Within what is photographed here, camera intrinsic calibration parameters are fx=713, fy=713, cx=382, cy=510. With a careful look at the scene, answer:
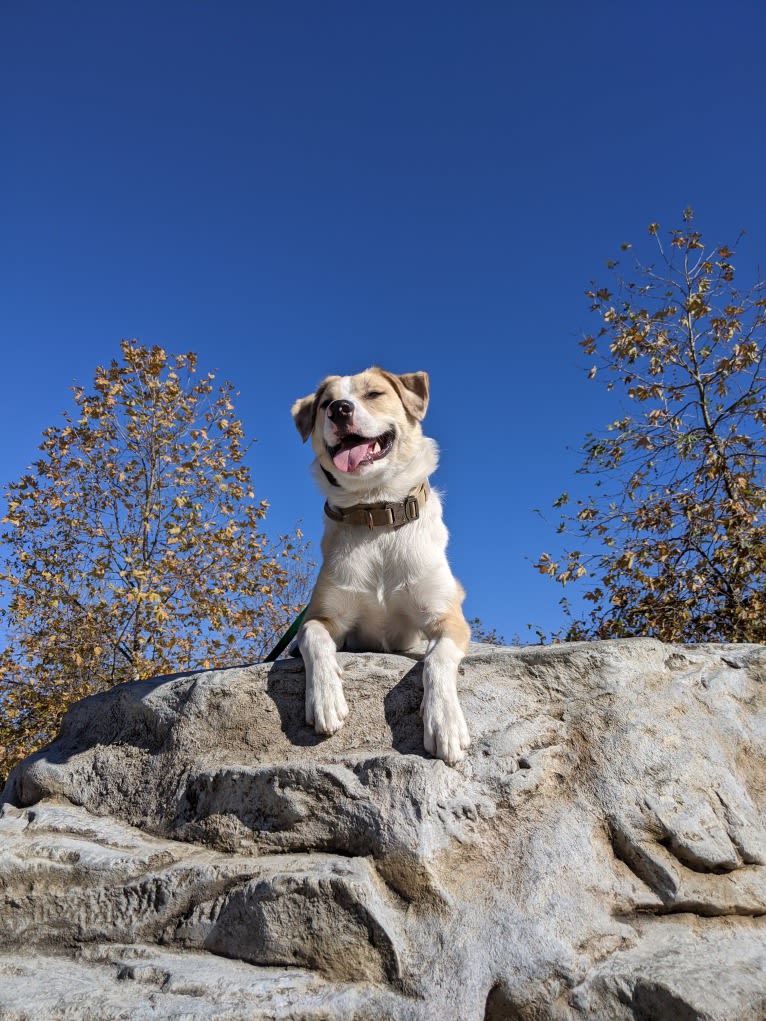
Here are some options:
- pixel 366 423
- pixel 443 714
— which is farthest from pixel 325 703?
pixel 366 423

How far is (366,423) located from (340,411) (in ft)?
0.64

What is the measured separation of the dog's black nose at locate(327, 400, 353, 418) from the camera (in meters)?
4.69

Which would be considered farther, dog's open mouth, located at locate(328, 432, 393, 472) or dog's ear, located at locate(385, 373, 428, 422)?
dog's ear, located at locate(385, 373, 428, 422)

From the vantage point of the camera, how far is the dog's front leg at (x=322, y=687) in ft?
12.0

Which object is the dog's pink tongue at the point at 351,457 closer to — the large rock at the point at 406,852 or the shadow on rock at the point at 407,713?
the large rock at the point at 406,852

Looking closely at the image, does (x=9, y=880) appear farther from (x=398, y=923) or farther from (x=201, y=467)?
(x=201, y=467)

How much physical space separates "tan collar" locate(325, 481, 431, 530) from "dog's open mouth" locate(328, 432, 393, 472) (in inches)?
10.5

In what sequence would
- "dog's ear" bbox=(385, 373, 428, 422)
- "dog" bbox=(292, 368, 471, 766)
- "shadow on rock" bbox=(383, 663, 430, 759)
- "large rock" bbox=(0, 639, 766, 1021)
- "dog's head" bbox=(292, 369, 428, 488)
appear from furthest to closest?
1. "dog's ear" bbox=(385, 373, 428, 422)
2. "dog's head" bbox=(292, 369, 428, 488)
3. "dog" bbox=(292, 368, 471, 766)
4. "shadow on rock" bbox=(383, 663, 430, 759)
5. "large rock" bbox=(0, 639, 766, 1021)

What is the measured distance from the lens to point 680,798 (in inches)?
139

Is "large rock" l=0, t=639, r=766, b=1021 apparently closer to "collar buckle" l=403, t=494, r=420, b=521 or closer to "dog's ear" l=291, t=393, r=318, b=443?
"collar buckle" l=403, t=494, r=420, b=521

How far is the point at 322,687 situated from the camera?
3.71 meters

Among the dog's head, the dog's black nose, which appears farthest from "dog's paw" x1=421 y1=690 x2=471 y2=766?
the dog's black nose

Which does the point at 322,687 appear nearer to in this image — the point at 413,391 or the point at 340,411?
the point at 340,411

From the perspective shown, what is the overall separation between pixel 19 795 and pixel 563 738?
331 cm
